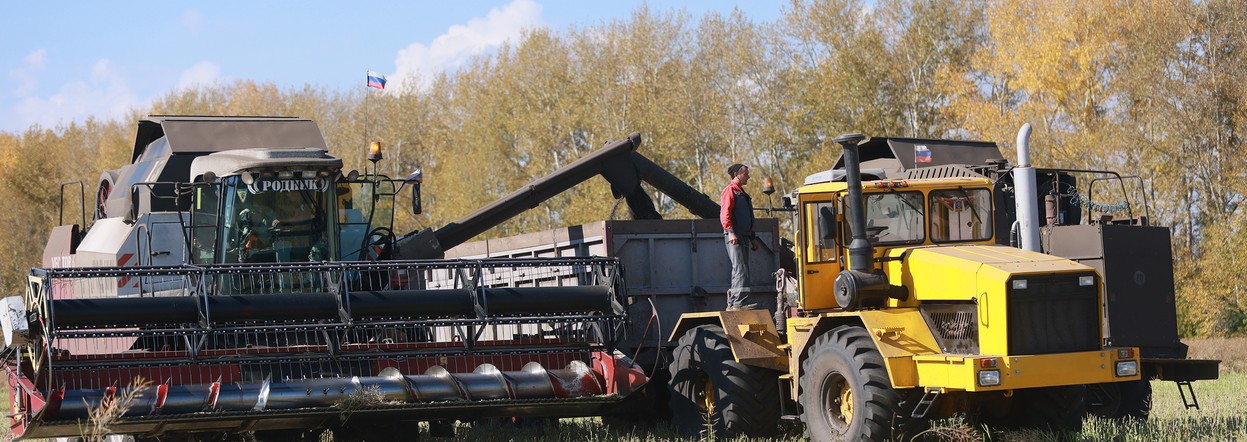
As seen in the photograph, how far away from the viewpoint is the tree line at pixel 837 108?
A: 28297 millimetres

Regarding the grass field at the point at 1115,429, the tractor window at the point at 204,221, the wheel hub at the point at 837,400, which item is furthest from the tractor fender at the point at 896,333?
the tractor window at the point at 204,221

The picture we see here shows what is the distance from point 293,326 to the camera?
9758 mm

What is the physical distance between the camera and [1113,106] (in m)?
30.5

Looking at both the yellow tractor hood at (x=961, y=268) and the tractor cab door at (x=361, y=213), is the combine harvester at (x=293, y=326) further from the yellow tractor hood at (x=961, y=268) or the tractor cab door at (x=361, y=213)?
the yellow tractor hood at (x=961, y=268)

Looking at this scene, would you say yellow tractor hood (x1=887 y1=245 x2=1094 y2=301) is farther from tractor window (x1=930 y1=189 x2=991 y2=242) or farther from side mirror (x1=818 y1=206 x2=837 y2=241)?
side mirror (x1=818 y1=206 x2=837 y2=241)

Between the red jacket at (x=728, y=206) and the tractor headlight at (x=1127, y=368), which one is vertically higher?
the red jacket at (x=728, y=206)

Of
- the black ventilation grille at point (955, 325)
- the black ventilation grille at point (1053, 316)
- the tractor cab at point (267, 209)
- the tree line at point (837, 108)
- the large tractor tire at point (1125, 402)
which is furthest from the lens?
the tree line at point (837, 108)

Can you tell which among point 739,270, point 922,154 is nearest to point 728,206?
point 739,270

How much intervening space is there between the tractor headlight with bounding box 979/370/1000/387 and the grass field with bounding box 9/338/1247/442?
2.69 feet

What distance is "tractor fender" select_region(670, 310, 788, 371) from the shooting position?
34.1 ft

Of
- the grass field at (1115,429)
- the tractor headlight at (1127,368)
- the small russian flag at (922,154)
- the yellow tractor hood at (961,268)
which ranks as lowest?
the grass field at (1115,429)

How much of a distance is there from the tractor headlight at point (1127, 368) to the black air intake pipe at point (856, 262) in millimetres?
1747

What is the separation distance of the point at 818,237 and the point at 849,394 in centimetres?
132

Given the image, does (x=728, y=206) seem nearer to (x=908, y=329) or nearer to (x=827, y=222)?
(x=827, y=222)
